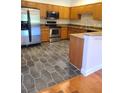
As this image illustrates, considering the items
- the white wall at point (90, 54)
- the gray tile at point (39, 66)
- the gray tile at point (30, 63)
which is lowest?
the gray tile at point (39, 66)

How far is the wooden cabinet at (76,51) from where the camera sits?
3.33m

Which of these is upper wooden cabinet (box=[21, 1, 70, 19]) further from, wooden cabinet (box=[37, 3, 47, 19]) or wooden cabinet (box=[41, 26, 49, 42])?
wooden cabinet (box=[41, 26, 49, 42])

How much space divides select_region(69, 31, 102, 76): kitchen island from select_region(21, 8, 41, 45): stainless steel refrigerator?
3.01 metres

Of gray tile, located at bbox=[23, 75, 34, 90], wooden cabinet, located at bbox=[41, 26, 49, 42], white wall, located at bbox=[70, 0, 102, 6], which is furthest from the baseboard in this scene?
wooden cabinet, located at bbox=[41, 26, 49, 42]

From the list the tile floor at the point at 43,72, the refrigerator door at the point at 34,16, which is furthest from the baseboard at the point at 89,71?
the refrigerator door at the point at 34,16

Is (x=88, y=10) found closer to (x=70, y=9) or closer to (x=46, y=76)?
(x=70, y=9)

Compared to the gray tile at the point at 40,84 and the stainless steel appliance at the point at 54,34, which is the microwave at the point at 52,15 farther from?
the gray tile at the point at 40,84

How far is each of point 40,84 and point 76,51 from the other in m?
1.38

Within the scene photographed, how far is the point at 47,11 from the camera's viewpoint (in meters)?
7.04

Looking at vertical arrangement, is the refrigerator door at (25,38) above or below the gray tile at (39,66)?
above

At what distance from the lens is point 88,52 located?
306 cm
